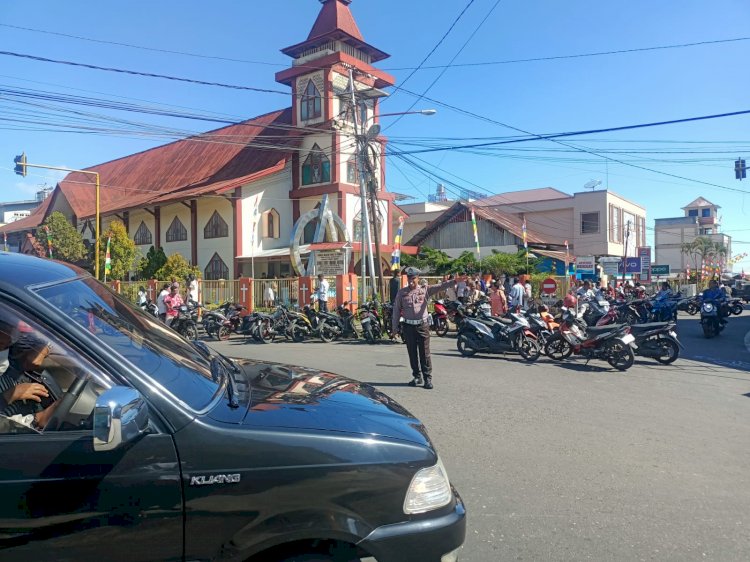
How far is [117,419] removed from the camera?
179 cm

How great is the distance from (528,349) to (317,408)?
9225 millimetres

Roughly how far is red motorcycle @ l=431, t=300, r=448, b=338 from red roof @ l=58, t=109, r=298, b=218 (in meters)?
14.6

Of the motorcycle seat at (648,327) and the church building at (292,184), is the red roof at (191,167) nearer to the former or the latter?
the church building at (292,184)

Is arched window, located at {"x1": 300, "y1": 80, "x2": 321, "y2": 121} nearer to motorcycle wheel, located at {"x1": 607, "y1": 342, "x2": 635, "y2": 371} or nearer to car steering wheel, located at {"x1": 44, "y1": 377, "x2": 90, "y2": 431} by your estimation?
motorcycle wheel, located at {"x1": 607, "y1": 342, "x2": 635, "y2": 371}

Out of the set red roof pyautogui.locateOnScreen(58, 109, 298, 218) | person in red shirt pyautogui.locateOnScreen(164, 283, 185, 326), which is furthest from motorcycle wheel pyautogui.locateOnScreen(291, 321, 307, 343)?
red roof pyautogui.locateOnScreen(58, 109, 298, 218)

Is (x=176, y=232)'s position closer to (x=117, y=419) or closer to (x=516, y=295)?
(x=516, y=295)

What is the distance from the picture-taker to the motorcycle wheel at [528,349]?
35.7ft

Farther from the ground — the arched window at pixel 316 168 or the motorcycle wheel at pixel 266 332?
the arched window at pixel 316 168

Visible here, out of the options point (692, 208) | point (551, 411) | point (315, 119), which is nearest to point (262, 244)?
point (315, 119)

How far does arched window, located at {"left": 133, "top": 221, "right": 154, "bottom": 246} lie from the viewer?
34566mm

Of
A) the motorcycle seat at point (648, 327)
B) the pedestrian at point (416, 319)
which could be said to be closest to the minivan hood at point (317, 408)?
the pedestrian at point (416, 319)

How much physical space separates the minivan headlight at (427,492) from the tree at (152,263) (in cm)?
2976

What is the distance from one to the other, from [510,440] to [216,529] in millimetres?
4112

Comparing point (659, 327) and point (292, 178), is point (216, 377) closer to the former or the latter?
point (659, 327)
